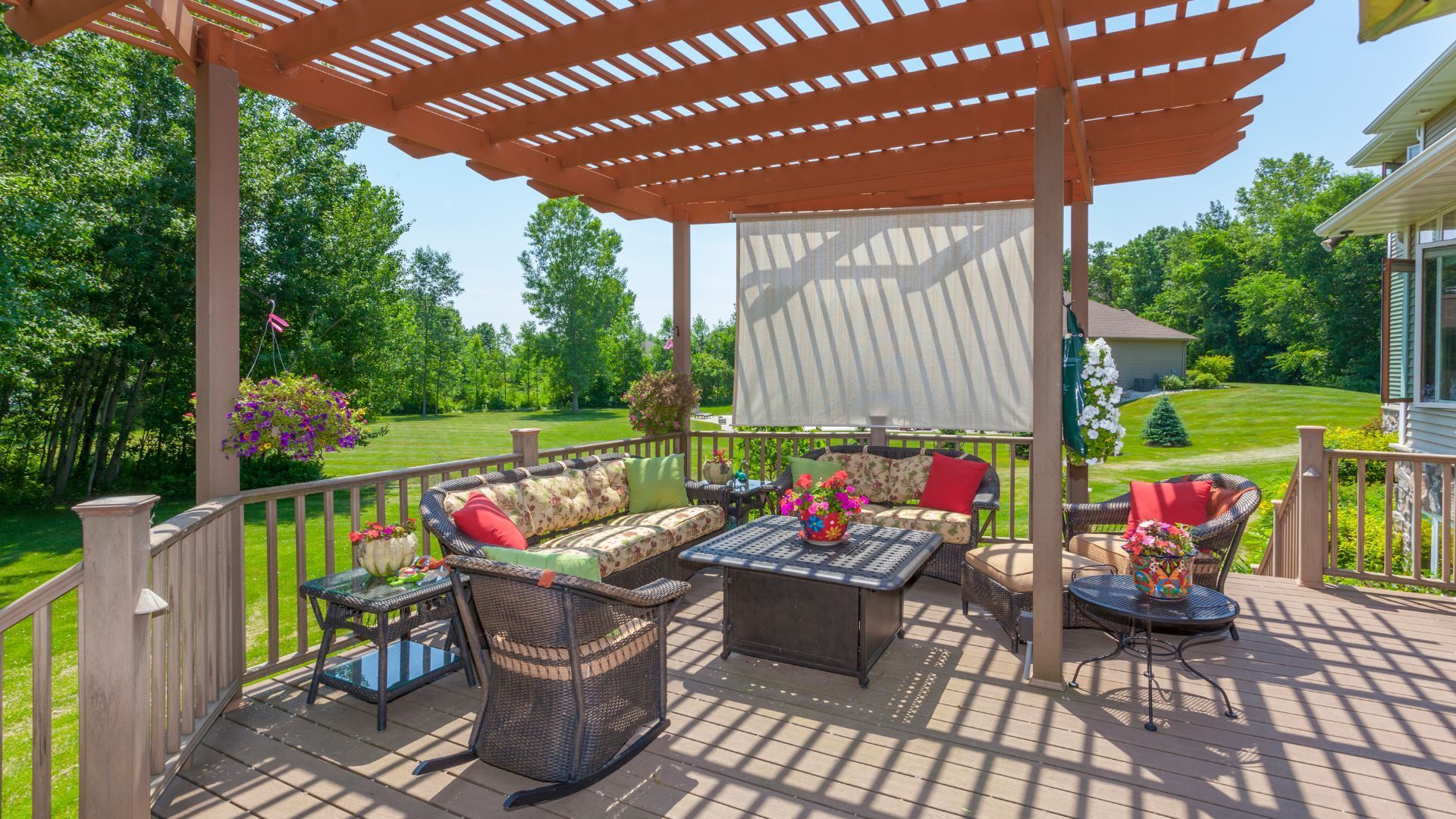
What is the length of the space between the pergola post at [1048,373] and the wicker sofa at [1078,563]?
31cm

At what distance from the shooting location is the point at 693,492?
5.89m

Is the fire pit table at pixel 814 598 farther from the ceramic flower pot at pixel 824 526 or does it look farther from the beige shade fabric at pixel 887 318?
the beige shade fabric at pixel 887 318

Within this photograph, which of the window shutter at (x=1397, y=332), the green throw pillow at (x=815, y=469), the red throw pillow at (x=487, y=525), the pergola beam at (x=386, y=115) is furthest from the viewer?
the window shutter at (x=1397, y=332)

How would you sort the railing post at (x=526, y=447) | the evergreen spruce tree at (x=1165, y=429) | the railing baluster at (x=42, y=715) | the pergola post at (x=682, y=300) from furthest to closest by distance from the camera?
the evergreen spruce tree at (x=1165, y=429), the pergola post at (x=682, y=300), the railing post at (x=526, y=447), the railing baluster at (x=42, y=715)

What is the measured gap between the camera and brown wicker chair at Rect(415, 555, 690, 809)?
8.08 ft

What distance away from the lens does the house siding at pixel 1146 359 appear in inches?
961

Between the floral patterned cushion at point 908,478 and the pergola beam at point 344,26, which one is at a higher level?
the pergola beam at point 344,26

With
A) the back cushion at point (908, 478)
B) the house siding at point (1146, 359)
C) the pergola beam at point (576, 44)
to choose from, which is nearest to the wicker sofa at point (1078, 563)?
the back cushion at point (908, 478)

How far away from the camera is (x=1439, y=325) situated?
7844 millimetres

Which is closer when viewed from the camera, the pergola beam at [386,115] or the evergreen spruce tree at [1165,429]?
the pergola beam at [386,115]

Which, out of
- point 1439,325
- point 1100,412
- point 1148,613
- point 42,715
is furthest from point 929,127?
point 1439,325

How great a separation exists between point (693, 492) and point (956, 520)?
212 cm

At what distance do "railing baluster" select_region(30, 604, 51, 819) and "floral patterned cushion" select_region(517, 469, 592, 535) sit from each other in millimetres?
2612

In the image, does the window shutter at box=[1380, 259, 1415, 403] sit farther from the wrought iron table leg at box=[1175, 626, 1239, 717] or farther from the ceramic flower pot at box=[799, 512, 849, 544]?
the ceramic flower pot at box=[799, 512, 849, 544]
